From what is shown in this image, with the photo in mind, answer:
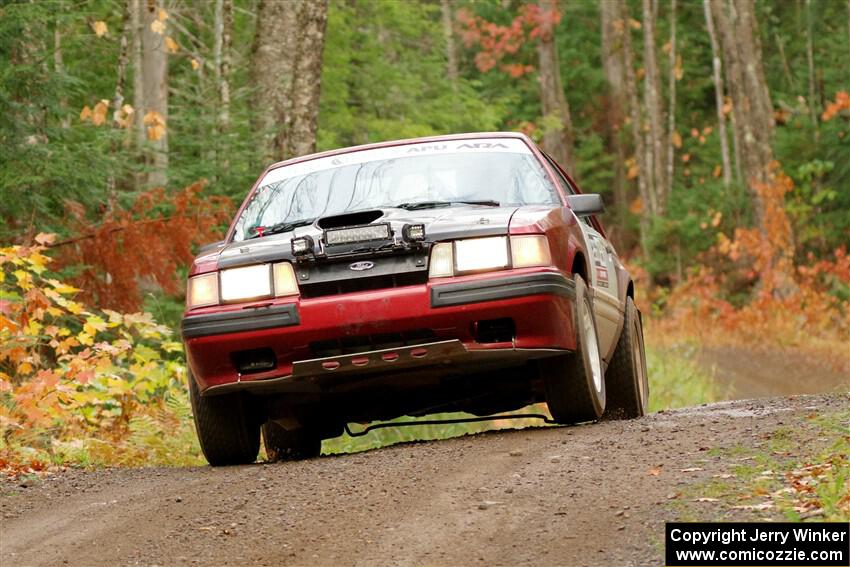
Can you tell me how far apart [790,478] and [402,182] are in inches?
133

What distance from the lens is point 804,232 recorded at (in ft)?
87.9

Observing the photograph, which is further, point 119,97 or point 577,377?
point 119,97

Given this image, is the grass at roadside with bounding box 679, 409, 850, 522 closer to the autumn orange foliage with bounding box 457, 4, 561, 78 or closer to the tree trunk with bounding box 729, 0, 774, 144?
the tree trunk with bounding box 729, 0, 774, 144

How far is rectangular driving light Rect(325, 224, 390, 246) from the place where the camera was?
721 cm

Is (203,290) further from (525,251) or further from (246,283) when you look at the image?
(525,251)

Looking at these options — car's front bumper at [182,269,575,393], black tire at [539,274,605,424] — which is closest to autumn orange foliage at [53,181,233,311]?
car's front bumper at [182,269,575,393]

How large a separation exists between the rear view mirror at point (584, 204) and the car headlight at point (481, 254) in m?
1.06

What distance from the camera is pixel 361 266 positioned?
7.23m

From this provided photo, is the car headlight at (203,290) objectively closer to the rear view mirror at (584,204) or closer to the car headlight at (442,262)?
the car headlight at (442,262)

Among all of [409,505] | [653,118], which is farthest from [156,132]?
[653,118]

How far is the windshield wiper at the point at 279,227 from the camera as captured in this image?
810cm

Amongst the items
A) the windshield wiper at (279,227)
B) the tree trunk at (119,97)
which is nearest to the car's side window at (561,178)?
the windshield wiper at (279,227)

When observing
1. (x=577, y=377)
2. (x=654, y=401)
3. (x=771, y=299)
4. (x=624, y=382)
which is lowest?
(x=771, y=299)

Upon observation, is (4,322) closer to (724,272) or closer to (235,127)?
(235,127)
